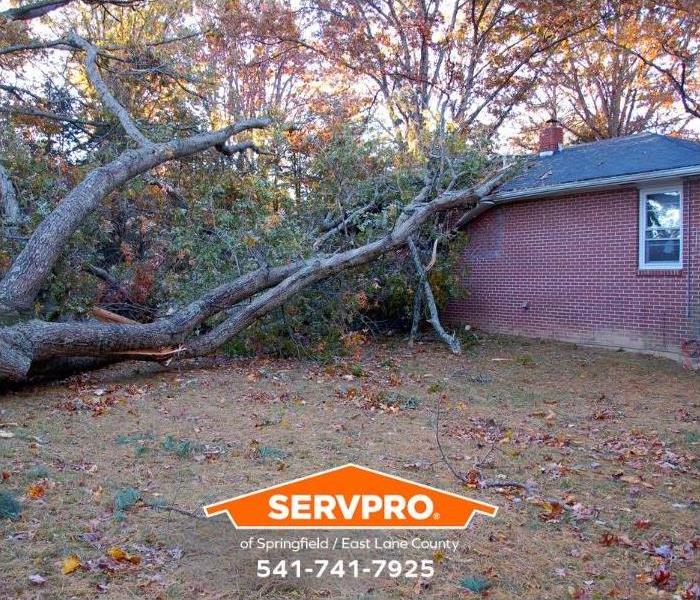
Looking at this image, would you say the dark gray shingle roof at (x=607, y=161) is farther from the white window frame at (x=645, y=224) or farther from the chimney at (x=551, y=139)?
the white window frame at (x=645, y=224)

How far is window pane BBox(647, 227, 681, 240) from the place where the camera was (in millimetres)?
11891

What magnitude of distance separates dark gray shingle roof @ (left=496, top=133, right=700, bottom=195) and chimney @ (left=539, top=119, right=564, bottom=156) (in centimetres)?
32

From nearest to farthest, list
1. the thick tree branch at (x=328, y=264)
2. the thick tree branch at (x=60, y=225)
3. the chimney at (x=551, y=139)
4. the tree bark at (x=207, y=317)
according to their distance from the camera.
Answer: the tree bark at (x=207, y=317), the thick tree branch at (x=60, y=225), the thick tree branch at (x=328, y=264), the chimney at (x=551, y=139)

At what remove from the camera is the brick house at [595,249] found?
38.5ft

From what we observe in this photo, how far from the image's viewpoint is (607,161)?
13.2 metres

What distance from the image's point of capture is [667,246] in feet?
39.4

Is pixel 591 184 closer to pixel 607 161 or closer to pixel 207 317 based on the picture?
pixel 607 161

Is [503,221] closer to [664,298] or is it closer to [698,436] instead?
[664,298]

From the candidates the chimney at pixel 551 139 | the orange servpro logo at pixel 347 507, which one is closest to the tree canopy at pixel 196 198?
the chimney at pixel 551 139


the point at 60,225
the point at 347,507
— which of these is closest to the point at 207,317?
the point at 60,225

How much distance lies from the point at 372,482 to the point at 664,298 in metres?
9.35

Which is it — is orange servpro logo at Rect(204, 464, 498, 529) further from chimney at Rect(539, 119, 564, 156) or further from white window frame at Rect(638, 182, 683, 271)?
chimney at Rect(539, 119, 564, 156)

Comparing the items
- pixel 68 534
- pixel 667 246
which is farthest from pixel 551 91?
pixel 68 534

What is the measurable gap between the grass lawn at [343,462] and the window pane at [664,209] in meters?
3.09
